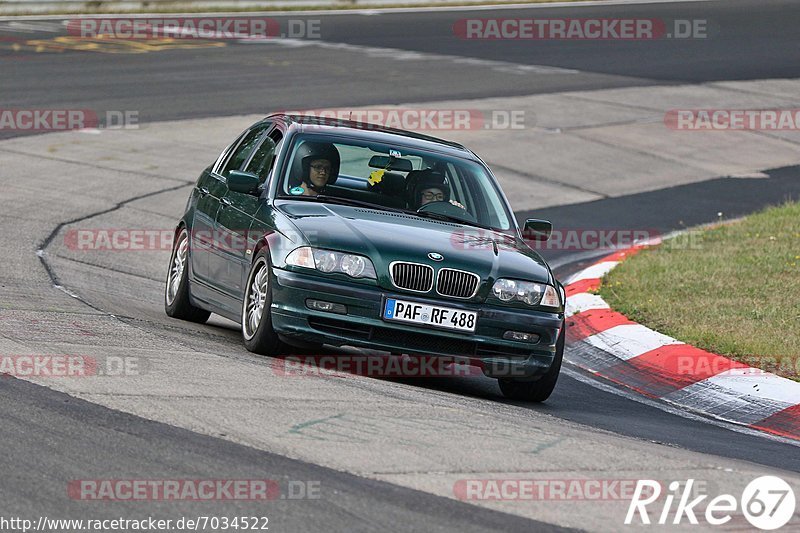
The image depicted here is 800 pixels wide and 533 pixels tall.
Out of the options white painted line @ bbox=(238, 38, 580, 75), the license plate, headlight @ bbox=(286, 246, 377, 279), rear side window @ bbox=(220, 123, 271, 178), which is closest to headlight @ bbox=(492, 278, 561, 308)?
the license plate

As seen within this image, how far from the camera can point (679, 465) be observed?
6230 mm

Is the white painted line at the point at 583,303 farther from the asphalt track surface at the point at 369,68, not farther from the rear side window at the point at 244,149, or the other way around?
the asphalt track surface at the point at 369,68

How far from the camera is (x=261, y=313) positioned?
845 centimetres

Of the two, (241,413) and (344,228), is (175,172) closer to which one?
(344,228)

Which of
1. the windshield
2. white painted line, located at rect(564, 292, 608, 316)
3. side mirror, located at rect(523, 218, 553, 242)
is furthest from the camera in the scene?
white painted line, located at rect(564, 292, 608, 316)

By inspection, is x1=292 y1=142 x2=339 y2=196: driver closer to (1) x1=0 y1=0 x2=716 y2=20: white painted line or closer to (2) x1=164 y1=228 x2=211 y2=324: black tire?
(2) x1=164 y1=228 x2=211 y2=324: black tire

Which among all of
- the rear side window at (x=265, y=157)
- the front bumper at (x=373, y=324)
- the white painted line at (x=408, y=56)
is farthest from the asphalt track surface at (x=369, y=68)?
the front bumper at (x=373, y=324)

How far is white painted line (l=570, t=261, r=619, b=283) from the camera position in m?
13.3

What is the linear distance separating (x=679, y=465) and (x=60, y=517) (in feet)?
8.87

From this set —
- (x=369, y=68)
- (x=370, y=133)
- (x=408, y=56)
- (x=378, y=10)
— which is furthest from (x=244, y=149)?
(x=378, y=10)

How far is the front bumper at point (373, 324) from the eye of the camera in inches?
318

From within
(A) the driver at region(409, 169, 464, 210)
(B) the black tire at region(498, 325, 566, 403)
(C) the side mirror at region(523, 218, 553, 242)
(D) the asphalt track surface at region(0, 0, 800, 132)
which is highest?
(A) the driver at region(409, 169, 464, 210)

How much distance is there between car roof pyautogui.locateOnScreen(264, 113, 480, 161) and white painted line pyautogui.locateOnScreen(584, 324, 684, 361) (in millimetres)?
1807

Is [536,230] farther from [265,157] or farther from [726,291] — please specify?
[726,291]
